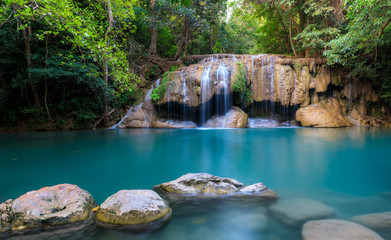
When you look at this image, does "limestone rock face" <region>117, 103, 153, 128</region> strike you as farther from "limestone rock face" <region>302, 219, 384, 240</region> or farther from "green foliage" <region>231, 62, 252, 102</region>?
"limestone rock face" <region>302, 219, 384, 240</region>

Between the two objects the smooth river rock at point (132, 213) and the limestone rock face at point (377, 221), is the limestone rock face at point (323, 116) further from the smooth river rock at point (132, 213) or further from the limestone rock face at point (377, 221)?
the smooth river rock at point (132, 213)

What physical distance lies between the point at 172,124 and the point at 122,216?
10.7 meters

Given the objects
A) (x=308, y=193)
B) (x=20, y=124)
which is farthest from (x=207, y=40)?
(x=308, y=193)

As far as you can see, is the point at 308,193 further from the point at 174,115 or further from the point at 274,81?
the point at 274,81

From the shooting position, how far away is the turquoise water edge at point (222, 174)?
81.6 inches

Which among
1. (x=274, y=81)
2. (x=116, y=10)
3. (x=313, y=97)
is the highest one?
(x=116, y=10)

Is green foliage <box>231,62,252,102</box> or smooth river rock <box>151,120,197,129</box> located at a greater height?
green foliage <box>231,62,252,102</box>

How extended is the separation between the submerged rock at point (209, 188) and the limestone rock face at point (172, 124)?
960 cm

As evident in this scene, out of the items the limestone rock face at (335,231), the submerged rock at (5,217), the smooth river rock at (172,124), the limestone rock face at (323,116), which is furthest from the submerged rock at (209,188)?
the limestone rock face at (323,116)

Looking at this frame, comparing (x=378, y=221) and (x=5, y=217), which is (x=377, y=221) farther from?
(x=5, y=217)

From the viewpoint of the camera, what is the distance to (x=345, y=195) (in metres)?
2.84

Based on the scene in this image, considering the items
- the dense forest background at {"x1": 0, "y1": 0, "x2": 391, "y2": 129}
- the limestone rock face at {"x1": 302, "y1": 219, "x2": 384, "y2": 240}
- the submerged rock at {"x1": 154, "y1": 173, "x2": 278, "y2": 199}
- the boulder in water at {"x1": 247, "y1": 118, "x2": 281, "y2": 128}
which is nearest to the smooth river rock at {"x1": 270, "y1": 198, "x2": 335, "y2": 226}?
the limestone rock face at {"x1": 302, "y1": 219, "x2": 384, "y2": 240}

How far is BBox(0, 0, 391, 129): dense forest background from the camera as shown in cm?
796

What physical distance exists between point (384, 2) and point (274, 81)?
683 centimetres
